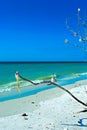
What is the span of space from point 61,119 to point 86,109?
119 centimetres

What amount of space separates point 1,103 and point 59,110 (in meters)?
3.65

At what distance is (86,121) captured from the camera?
991 centimetres

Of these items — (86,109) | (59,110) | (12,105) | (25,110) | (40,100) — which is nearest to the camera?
(86,109)

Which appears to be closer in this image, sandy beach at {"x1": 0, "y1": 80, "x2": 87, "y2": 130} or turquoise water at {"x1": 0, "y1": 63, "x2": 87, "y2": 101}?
sandy beach at {"x1": 0, "y1": 80, "x2": 87, "y2": 130}

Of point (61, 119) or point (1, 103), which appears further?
point (1, 103)

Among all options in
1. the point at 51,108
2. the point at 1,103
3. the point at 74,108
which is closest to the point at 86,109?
the point at 74,108

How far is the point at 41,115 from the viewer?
1129 centimetres

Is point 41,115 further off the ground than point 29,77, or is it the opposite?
point 29,77

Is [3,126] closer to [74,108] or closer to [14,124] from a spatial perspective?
[14,124]

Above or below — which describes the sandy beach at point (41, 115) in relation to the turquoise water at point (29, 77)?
below

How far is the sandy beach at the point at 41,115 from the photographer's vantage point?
955 centimetres

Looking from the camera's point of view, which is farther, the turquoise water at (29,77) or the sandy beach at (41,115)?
the turquoise water at (29,77)

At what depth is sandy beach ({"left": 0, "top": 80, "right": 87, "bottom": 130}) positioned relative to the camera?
955 cm

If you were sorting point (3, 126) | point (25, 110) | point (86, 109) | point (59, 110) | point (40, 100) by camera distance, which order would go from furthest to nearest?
point (40, 100)
point (25, 110)
point (59, 110)
point (86, 109)
point (3, 126)
